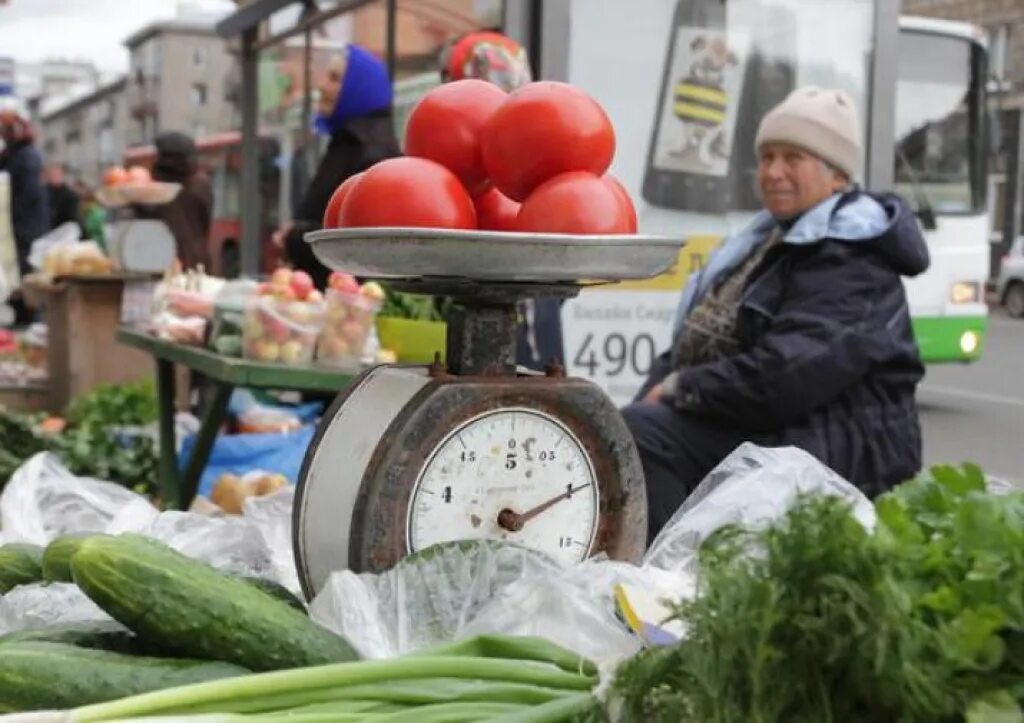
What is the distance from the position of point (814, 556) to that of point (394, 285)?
99cm

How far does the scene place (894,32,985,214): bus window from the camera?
37.3ft

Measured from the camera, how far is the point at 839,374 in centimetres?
336

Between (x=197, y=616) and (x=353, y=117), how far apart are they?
14.4 feet

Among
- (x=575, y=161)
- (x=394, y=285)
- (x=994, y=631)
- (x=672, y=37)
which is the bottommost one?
(x=994, y=631)

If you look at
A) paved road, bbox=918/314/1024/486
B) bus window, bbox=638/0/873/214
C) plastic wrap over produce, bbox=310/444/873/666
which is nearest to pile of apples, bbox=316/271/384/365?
bus window, bbox=638/0/873/214

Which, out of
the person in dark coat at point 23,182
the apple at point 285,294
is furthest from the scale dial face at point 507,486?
the person in dark coat at point 23,182

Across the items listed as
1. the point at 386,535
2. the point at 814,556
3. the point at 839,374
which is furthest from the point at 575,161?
the point at 839,374

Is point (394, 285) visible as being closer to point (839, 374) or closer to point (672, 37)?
point (839, 374)

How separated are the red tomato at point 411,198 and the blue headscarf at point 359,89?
12.5 ft

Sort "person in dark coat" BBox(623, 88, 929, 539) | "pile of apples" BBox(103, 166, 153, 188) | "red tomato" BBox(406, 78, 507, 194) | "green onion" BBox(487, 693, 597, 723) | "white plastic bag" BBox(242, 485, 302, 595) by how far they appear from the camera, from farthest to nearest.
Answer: "pile of apples" BBox(103, 166, 153, 188) → "person in dark coat" BBox(623, 88, 929, 539) → "white plastic bag" BBox(242, 485, 302, 595) → "red tomato" BBox(406, 78, 507, 194) → "green onion" BBox(487, 693, 597, 723)

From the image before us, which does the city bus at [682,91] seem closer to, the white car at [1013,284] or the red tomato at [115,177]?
the red tomato at [115,177]

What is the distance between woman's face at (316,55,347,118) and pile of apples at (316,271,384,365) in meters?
1.61

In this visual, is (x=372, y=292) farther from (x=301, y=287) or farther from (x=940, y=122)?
(x=940, y=122)

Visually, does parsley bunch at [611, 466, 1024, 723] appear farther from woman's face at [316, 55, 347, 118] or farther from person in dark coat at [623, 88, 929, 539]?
woman's face at [316, 55, 347, 118]
